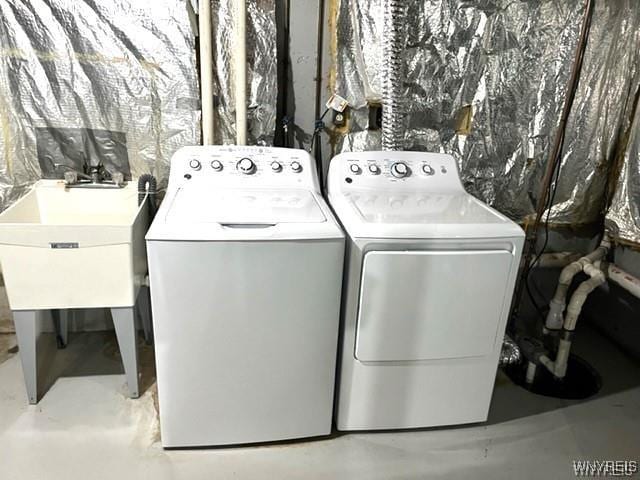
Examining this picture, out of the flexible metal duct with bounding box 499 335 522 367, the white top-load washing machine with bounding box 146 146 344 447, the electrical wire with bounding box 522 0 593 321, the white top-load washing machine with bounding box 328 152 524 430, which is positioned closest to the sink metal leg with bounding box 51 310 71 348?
the white top-load washing machine with bounding box 146 146 344 447

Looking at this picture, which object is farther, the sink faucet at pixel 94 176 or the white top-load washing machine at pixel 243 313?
the sink faucet at pixel 94 176

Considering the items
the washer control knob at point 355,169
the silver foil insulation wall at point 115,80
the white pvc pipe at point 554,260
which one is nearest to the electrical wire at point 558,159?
the white pvc pipe at point 554,260

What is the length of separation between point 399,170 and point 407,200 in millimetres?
195

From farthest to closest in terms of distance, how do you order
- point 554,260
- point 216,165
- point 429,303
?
point 554,260 < point 216,165 < point 429,303

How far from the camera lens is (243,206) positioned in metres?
1.64

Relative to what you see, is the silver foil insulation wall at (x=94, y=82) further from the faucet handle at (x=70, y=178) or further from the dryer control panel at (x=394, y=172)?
the dryer control panel at (x=394, y=172)

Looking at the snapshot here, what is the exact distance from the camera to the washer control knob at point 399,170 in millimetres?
1962

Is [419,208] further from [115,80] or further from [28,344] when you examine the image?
[28,344]

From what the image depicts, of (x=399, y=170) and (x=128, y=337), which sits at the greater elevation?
(x=399, y=170)

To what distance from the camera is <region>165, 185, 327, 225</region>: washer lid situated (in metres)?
1.52

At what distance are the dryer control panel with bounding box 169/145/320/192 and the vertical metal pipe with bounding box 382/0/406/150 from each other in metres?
0.39

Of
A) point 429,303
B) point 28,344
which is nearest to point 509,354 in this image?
point 429,303

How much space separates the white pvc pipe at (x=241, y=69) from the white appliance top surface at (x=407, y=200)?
447 mm

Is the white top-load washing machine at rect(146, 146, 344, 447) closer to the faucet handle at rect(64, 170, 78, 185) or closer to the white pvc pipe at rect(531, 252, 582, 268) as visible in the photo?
the faucet handle at rect(64, 170, 78, 185)
